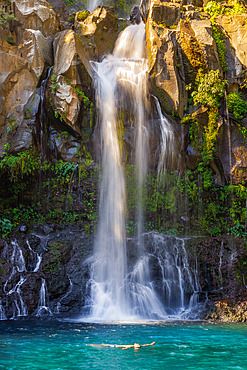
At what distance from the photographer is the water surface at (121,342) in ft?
18.2

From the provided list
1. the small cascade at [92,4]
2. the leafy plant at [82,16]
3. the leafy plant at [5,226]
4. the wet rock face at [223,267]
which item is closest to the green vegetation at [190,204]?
the wet rock face at [223,267]

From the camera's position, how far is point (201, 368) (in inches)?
211

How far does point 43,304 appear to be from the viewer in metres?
10.8

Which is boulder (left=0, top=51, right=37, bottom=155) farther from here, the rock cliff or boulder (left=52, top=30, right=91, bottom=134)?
boulder (left=52, top=30, right=91, bottom=134)

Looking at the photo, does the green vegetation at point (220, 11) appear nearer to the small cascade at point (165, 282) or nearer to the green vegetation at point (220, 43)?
the green vegetation at point (220, 43)

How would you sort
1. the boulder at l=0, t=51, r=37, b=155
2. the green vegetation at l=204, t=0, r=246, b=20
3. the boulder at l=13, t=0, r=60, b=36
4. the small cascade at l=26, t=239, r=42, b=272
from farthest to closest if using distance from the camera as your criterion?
the green vegetation at l=204, t=0, r=246, b=20 < the boulder at l=13, t=0, r=60, b=36 < the boulder at l=0, t=51, r=37, b=155 < the small cascade at l=26, t=239, r=42, b=272

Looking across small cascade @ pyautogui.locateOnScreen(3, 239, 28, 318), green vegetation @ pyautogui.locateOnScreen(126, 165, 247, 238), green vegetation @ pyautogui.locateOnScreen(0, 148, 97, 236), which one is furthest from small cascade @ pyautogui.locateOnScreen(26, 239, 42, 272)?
green vegetation @ pyautogui.locateOnScreen(126, 165, 247, 238)

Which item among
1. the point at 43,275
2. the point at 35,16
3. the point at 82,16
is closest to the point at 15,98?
the point at 35,16

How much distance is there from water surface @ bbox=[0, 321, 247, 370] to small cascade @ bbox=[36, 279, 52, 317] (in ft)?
4.04

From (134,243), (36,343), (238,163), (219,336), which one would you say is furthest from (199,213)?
(36,343)

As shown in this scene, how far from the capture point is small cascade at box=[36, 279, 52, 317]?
412 inches

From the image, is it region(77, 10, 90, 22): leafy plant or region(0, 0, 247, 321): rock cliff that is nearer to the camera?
region(0, 0, 247, 321): rock cliff

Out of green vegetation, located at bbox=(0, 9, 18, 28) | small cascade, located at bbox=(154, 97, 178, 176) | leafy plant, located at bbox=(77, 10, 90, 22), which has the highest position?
leafy plant, located at bbox=(77, 10, 90, 22)

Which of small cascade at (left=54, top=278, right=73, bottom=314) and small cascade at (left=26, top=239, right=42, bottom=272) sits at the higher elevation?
small cascade at (left=26, top=239, right=42, bottom=272)
